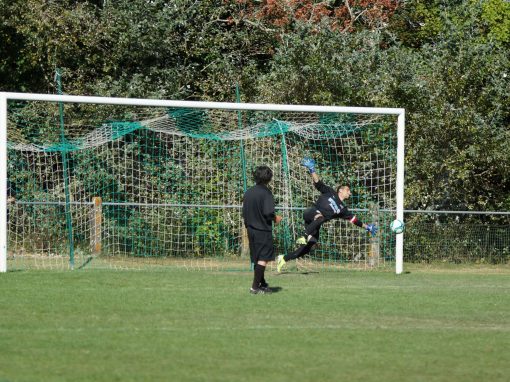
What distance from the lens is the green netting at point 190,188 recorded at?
68.9ft

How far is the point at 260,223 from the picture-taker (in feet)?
48.2

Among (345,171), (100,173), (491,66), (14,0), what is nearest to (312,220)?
(345,171)

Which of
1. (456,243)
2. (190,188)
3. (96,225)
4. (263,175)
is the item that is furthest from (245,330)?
(456,243)

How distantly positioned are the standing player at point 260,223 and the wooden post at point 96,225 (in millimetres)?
6683

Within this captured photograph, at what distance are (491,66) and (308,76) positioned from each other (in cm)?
435

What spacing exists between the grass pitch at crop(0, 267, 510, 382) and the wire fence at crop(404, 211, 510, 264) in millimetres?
5367

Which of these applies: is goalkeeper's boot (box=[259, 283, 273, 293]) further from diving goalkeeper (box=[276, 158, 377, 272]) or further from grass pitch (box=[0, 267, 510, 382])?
diving goalkeeper (box=[276, 158, 377, 272])

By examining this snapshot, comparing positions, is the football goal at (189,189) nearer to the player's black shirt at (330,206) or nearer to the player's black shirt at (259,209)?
the player's black shirt at (330,206)

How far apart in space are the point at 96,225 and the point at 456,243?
26.4 ft

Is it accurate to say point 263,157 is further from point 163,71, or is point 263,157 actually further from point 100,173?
point 163,71

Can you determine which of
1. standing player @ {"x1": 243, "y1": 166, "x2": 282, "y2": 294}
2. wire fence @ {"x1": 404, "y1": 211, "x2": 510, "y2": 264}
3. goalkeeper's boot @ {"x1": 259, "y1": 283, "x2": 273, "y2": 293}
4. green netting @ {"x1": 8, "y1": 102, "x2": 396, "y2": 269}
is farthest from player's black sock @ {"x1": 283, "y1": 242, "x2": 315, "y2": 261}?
wire fence @ {"x1": 404, "y1": 211, "x2": 510, "y2": 264}

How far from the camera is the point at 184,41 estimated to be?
27.8 meters

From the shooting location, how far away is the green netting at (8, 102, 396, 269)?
21.0m

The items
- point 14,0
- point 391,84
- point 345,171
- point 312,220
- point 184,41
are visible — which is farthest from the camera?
point 184,41
